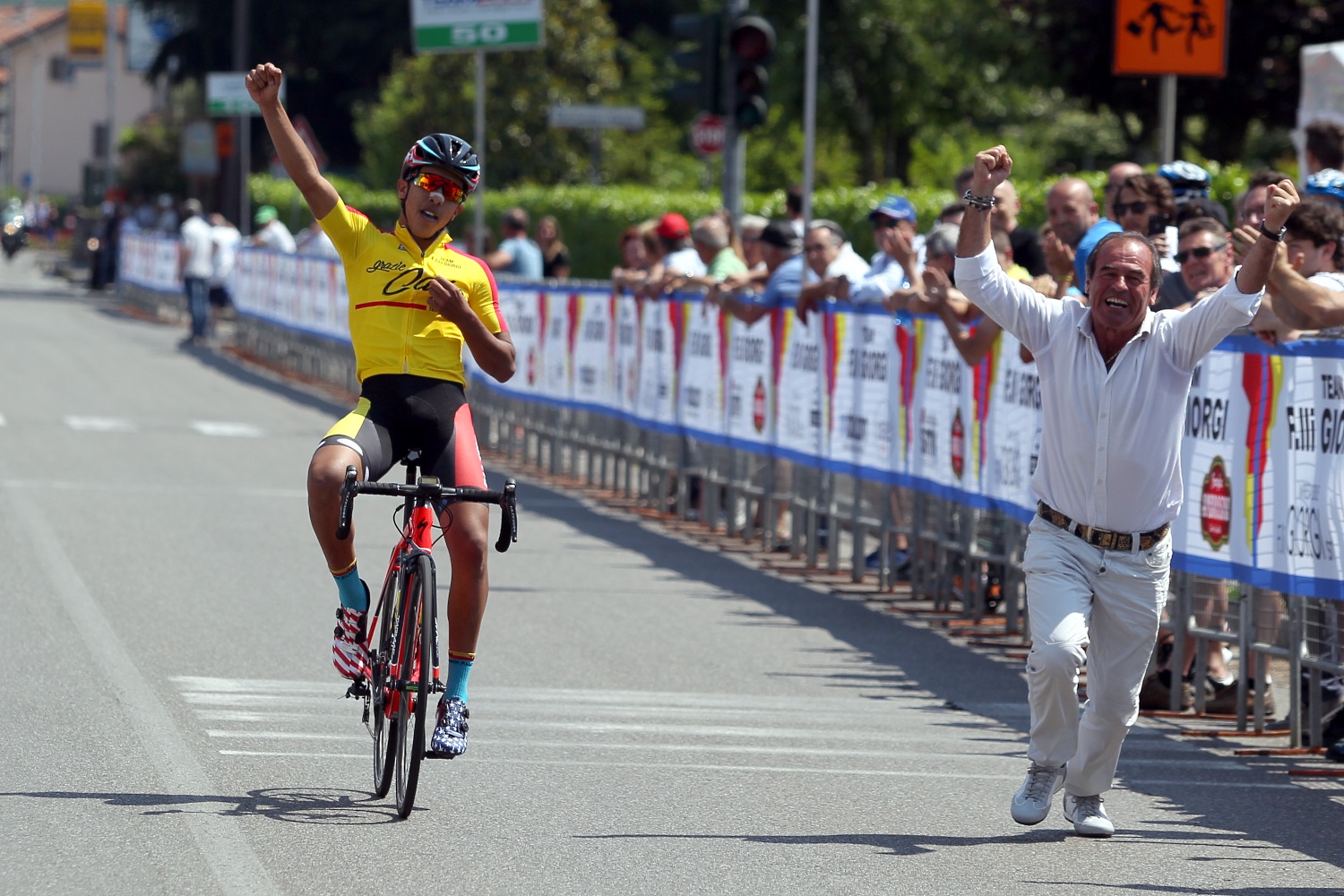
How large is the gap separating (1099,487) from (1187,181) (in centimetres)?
495

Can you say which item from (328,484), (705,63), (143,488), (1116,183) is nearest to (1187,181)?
(1116,183)

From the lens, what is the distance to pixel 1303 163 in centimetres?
1395

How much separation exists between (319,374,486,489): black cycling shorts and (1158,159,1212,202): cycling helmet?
5.32 metres

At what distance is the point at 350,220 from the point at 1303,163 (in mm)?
8033

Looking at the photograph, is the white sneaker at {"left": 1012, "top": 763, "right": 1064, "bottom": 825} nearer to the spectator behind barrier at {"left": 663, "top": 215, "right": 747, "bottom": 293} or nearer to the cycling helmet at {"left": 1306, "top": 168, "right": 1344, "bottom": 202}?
the cycling helmet at {"left": 1306, "top": 168, "right": 1344, "bottom": 202}

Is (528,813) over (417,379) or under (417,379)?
under

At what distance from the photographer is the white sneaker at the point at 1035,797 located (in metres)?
7.08

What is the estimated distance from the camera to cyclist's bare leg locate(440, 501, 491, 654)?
725cm

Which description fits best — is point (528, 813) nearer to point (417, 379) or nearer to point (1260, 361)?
point (417, 379)

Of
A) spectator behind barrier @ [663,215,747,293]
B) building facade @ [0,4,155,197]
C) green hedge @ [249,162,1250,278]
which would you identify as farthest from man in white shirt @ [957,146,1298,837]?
building facade @ [0,4,155,197]

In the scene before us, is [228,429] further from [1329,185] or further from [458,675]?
[458,675]

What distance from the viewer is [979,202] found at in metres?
6.94

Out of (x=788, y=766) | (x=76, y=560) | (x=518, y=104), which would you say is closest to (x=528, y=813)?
(x=788, y=766)

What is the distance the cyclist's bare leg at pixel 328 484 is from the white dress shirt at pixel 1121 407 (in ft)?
6.13
